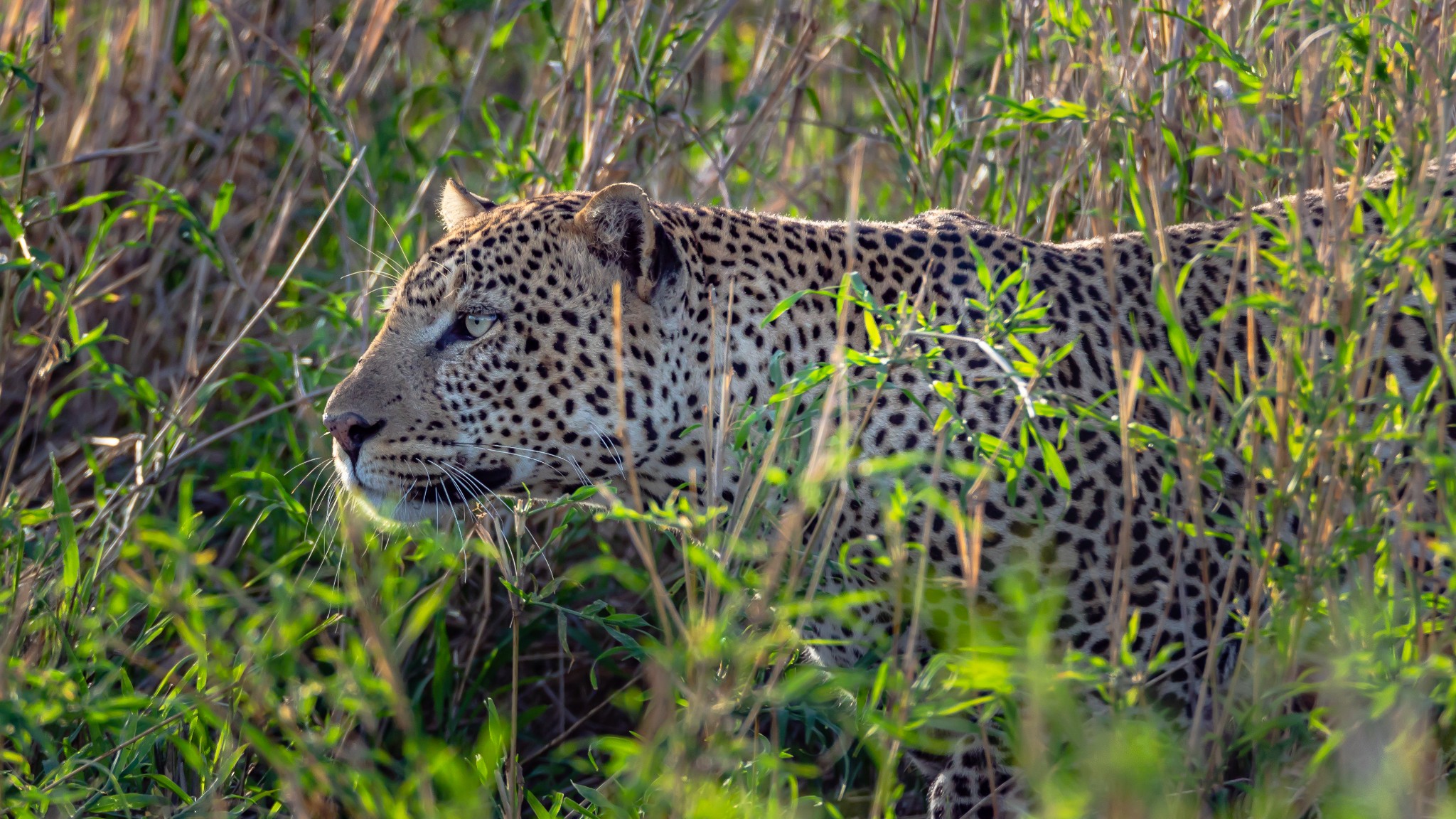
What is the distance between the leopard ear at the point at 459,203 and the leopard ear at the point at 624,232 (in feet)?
1.70

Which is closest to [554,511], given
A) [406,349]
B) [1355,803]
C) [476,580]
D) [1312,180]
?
[476,580]

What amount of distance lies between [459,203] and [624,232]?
0.71 meters

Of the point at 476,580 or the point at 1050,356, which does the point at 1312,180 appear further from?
the point at 476,580

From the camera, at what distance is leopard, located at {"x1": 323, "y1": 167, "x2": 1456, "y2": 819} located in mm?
3010

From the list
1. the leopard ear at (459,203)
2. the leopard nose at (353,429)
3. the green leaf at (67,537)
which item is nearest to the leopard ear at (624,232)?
the leopard ear at (459,203)

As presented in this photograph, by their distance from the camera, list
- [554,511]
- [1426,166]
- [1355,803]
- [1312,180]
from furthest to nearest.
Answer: [554,511], [1312,180], [1426,166], [1355,803]

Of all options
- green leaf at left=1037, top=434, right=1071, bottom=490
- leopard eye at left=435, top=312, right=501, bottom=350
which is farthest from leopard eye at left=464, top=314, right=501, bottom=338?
green leaf at left=1037, top=434, right=1071, bottom=490

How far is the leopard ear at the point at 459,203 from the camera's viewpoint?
12.0ft

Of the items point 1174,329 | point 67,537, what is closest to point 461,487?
point 67,537

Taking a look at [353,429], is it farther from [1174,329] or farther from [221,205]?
[1174,329]

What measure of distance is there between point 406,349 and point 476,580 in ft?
3.70

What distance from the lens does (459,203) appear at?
12.0 feet

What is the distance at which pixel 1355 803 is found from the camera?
1.80 m

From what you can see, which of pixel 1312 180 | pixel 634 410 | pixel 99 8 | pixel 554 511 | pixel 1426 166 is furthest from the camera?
pixel 99 8
